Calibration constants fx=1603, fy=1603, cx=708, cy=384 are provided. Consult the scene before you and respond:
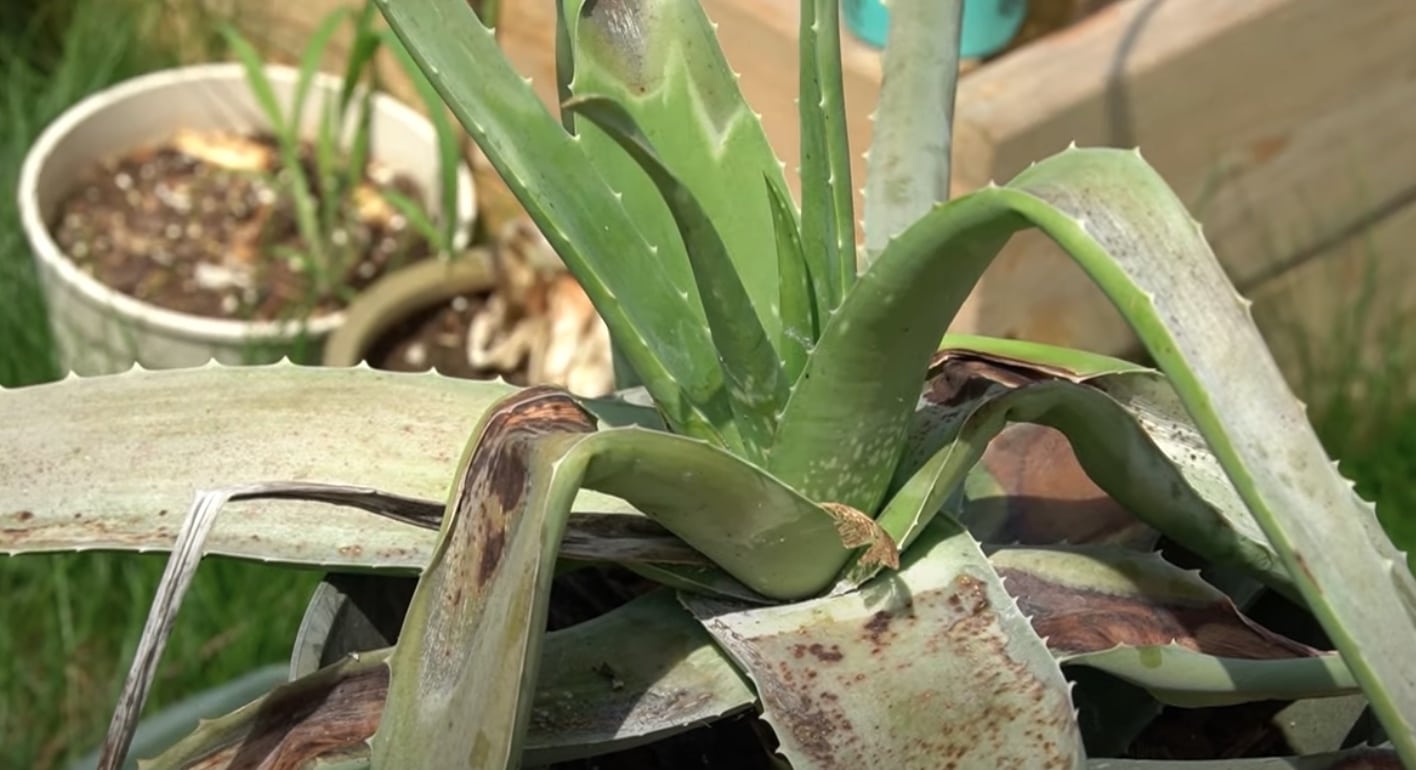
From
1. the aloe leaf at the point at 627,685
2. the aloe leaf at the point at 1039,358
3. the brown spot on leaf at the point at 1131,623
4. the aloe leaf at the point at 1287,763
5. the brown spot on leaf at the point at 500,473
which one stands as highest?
the aloe leaf at the point at 1039,358

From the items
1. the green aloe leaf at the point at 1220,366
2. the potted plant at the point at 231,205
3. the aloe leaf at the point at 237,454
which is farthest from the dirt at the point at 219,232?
the green aloe leaf at the point at 1220,366

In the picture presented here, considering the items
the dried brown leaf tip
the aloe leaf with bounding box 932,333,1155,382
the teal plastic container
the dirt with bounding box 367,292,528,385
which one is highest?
the teal plastic container

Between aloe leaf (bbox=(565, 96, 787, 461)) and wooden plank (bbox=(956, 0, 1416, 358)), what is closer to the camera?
aloe leaf (bbox=(565, 96, 787, 461))

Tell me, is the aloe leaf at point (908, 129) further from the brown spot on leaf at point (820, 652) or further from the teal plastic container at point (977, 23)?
the teal plastic container at point (977, 23)

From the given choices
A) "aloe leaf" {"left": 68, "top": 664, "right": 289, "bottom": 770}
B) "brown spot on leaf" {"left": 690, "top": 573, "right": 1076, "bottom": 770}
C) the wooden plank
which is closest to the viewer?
"brown spot on leaf" {"left": 690, "top": 573, "right": 1076, "bottom": 770}

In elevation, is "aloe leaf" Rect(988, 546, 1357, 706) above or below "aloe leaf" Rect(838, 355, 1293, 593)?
below

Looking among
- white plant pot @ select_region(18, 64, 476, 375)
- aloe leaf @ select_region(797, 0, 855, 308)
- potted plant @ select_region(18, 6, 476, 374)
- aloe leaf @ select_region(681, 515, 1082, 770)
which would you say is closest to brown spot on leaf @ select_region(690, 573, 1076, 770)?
aloe leaf @ select_region(681, 515, 1082, 770)

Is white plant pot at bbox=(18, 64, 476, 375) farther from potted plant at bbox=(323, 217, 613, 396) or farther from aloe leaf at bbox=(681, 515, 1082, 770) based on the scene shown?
aloe leaf at bbox=(681, 515, 1082, 770)

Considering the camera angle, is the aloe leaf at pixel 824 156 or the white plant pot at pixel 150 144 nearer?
the aloe leaf at pixel 824 156
